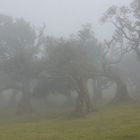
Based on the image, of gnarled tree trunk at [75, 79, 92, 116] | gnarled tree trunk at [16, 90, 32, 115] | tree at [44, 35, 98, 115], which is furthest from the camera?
gnarled tree trunk at [16, 90, 32, 115]

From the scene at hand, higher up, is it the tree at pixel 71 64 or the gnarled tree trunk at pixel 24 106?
the tree at pixel 71 64

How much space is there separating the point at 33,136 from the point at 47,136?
104 cm

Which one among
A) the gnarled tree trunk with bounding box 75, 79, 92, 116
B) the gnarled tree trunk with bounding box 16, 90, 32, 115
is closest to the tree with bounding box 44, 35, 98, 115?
the gnarled tree trunk with bounding box 75, 79, 92, 116

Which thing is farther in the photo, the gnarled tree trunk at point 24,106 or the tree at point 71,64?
the gnarled tree trunk at point 24,106

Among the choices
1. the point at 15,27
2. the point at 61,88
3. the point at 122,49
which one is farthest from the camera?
the point at 15,27

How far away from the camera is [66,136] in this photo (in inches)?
1004

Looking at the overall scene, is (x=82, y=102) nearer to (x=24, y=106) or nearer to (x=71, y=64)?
(x=71, y=64)

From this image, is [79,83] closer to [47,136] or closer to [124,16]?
[124,16]

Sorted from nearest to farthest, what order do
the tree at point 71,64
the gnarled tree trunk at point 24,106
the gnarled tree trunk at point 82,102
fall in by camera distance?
1. the gnarled tree trunk at point 82,102
2. the tree at point 71,64
3. the gnarled tree trunk at point 24,106

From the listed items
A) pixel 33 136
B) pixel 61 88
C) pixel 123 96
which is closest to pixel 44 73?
pixel 61 88

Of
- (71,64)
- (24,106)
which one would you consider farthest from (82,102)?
(24,106)

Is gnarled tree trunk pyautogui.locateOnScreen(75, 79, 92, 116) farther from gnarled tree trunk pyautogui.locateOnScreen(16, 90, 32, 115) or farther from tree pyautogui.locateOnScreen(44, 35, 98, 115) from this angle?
gnarled tree trunk pyautogui.locateOnScreen(16, 90, 32, 115)

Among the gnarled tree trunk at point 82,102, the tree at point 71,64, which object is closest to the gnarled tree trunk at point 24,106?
the tree at point 71,64

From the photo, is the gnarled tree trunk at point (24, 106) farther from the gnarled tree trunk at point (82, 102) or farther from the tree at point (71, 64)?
the gnarled tree trunk at point (82, 102)
